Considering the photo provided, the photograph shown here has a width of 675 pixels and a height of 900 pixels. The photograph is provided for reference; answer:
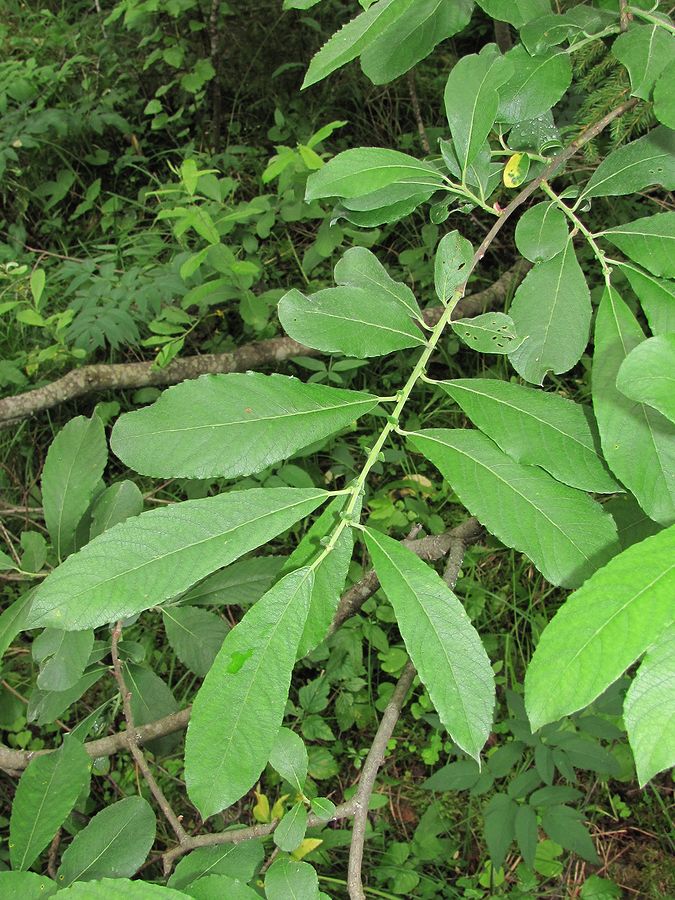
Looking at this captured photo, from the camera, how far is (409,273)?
263 centimetres

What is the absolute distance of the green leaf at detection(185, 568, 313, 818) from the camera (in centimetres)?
68

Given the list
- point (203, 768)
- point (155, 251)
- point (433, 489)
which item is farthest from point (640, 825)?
point (155, 251)

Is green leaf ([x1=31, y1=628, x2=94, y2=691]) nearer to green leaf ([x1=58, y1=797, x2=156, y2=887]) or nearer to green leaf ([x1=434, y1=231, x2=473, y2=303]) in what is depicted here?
green leaf ([x1=58, y1=797, x2=156, y2=887])

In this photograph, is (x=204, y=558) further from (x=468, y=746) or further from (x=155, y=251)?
(x=155, y=251)

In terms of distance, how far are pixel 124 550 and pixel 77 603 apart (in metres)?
0.07

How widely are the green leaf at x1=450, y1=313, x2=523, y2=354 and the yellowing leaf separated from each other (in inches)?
10.3

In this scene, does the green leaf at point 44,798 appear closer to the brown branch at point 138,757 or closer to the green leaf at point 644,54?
the brown branch at point 138,757

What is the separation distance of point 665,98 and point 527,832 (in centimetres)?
168

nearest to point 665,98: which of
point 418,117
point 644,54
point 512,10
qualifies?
point 644,54

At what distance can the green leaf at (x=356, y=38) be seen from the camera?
76 cm

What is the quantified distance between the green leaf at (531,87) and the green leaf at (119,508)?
0.89 m

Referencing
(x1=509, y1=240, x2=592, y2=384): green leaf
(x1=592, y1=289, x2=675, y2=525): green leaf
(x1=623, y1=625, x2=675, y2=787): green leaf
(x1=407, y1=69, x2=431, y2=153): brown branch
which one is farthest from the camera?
(x1=407, y1=69, x2=431, y2=153): brown branch

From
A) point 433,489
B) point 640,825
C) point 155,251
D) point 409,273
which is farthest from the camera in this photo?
point 155,251

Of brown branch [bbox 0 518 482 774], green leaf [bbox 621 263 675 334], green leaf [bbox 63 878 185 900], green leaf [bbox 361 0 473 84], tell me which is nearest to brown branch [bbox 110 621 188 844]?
brown branch [bbox 0 518 482 774]
